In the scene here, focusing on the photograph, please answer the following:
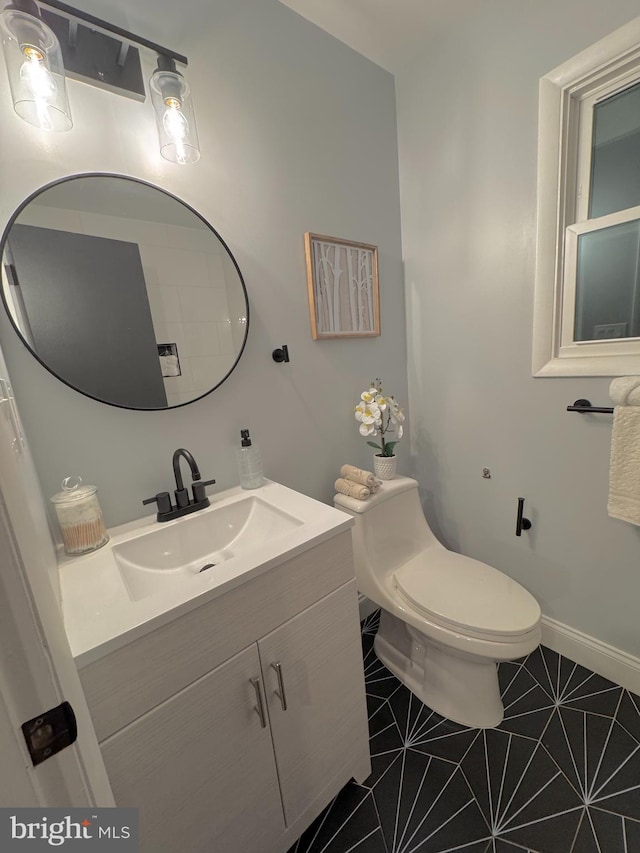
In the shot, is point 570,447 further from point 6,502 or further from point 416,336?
point 6,502

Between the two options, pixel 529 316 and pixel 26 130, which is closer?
pixel 26 130

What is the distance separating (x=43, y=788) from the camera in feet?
1.20

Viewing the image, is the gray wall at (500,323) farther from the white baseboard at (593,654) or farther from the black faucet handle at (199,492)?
the black faucet handle at (199,492)

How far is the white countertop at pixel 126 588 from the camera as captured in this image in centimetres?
62

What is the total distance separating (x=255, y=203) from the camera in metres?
1.24

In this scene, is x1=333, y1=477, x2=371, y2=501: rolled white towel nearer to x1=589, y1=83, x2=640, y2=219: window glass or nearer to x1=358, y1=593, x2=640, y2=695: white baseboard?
x1=358, y1=593, x2=640, y2=695: white baseboard

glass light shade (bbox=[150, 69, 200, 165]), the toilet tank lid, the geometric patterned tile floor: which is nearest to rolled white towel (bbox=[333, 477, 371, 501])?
the toilet tank lid

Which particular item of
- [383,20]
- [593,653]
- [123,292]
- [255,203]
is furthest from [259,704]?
[383,20]

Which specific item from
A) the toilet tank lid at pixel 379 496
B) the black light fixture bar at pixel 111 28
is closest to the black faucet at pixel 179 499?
the toilet tank lid at pixel 379 496

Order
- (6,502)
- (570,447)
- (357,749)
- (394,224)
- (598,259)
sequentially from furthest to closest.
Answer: (394,224)
(570,447)
(598,259)
(357,749)
(6,502)

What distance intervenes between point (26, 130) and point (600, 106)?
1.70m

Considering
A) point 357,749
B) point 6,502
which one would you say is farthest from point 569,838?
point 6,502

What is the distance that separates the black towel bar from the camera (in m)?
1.18

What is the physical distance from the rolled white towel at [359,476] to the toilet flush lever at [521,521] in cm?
63
